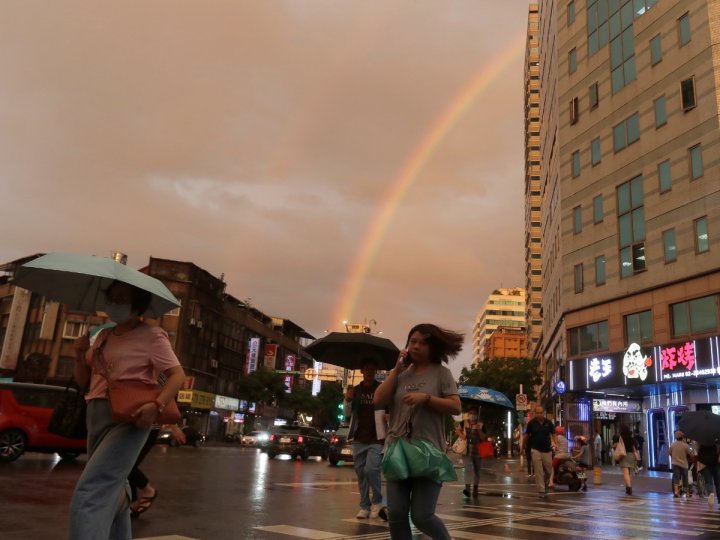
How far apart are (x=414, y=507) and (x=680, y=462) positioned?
46.8 feet

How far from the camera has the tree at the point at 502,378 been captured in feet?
165

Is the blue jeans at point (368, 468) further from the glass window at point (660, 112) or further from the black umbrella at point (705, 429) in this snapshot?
the glass window at point (660, 112)

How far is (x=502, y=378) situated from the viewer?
165 feet

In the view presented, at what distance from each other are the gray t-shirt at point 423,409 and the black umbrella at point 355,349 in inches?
145

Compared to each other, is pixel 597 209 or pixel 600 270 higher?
pixel 597 209

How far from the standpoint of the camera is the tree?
50.2 m

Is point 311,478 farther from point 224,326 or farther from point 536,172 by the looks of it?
point 536,172

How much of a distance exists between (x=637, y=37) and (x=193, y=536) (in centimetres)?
3388

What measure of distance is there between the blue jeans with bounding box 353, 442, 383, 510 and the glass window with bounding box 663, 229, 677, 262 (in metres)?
24.1

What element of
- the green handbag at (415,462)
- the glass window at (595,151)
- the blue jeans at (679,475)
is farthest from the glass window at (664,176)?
the green handbag at (415,462)

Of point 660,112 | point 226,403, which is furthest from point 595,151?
point 226,403

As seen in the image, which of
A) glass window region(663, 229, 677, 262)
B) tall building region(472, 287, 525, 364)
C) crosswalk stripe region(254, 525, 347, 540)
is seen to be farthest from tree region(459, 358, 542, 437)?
tall building region(472, 287, 525, 364)

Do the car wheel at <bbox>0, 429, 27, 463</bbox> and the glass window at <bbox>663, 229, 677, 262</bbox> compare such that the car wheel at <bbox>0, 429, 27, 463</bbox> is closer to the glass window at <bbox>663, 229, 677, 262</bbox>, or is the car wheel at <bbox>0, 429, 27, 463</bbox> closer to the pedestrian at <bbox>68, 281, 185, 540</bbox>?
the pedestrian at <bbox>68, 281, 185, 540</bbox>

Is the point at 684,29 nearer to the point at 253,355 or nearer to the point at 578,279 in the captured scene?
the point at 578,279
